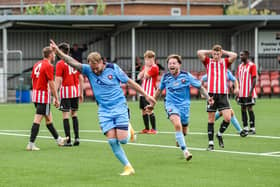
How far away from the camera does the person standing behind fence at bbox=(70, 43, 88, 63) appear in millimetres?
36750

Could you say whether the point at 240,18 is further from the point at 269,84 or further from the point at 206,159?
the point at 206,159

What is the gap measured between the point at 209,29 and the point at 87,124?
2072cm

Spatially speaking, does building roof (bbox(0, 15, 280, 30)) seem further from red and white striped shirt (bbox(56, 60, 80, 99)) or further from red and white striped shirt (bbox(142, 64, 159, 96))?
red and white striped shirt (bbox(56, 60, 80, 99))

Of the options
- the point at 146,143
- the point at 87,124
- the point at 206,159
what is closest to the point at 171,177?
the point at 206,159

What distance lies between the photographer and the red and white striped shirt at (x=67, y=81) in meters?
15.9

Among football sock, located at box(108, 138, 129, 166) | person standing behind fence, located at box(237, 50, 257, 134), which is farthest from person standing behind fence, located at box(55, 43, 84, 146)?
person standing behind fence, located at box(237, 50, 257, 134)

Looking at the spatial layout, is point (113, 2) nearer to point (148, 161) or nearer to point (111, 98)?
point (148, 161)

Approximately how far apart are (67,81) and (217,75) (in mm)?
3278

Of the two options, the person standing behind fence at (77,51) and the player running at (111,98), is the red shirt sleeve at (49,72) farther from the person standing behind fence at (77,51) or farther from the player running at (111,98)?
the person standing behind fence at (77,51)

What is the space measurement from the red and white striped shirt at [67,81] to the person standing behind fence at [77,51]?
19.8m

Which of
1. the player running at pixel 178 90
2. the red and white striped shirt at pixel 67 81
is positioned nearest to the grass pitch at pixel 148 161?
the player running at pixel 178 90

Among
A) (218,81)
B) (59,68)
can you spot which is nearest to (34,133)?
(59,68)

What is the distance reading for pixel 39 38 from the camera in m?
39.1

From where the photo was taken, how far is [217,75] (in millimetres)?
15180
